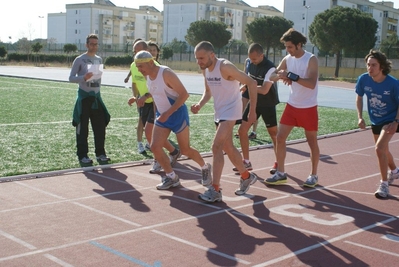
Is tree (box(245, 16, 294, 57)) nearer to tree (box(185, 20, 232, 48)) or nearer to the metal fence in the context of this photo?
the metal fence

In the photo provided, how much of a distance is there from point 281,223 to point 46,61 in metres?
79.1

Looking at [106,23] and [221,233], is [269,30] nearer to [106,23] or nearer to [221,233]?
[221,233]

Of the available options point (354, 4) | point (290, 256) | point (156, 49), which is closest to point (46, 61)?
point (354, 4)

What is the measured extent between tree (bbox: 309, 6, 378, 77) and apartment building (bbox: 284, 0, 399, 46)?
106 ft

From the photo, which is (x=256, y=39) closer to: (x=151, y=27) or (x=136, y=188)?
(x=136, y=188)

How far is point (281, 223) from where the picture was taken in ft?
21.1

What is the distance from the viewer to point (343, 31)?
55.9 metres

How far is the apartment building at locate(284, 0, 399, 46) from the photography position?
96.0m

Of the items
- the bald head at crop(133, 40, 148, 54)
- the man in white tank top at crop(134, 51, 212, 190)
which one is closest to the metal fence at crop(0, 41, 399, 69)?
the bald head at crop(133, 40, 148, 54)

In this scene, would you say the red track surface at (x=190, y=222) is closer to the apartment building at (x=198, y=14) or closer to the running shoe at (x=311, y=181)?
the running shoe at (x=311, y=181)

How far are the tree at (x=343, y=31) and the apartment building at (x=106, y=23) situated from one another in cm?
7986

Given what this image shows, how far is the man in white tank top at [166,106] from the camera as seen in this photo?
7.47m

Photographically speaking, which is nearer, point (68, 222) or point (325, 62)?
point (68, 222)

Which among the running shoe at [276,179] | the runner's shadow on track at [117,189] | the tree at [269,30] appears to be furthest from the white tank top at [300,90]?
the tree at [269,30]
